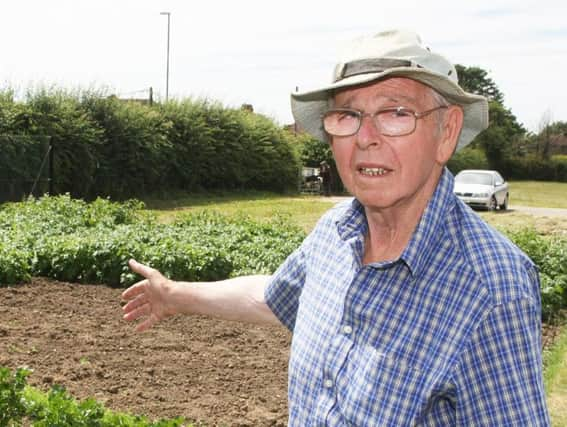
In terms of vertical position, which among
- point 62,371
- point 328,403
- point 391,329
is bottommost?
point 62,371

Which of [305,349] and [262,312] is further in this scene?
[262,312]

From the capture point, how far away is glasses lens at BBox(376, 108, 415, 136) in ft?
6.53

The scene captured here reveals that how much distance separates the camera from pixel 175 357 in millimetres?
6918

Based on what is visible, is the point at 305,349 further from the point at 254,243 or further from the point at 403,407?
the point at 254,243

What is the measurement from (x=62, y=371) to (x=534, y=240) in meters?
7.72

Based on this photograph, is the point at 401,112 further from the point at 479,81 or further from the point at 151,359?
the point at 479,81

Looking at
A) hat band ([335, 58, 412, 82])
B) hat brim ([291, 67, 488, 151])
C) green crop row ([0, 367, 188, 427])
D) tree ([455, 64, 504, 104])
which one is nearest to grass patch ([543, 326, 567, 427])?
green crop row ([0, 367, 188, 427])

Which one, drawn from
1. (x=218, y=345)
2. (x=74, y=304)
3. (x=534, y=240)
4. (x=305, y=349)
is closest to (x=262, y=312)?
(x=305, y=349)

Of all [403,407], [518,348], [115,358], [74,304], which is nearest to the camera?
[518,348]

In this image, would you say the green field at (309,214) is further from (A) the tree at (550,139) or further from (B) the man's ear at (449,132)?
(A) the tree at (550,139)

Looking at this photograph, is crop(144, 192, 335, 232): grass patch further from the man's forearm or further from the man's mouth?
the man's mouth

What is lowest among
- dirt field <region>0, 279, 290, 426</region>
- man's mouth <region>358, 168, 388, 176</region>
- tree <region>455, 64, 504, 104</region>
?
dirt field <region>0, 279, 290, 426</region>

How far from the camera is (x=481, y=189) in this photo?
85.0 feet

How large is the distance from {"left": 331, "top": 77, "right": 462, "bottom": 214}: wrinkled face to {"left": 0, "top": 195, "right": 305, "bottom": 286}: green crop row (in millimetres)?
7752
